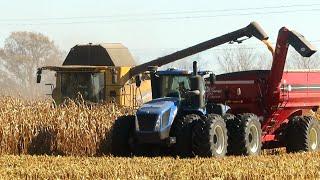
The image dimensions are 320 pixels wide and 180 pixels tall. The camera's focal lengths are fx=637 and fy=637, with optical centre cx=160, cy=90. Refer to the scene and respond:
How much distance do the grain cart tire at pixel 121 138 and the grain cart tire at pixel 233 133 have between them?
6.03 feet

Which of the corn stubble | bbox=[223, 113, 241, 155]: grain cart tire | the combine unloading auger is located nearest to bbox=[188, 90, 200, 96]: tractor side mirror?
bbox=[223, 113, 241, 155]: grain cart tire

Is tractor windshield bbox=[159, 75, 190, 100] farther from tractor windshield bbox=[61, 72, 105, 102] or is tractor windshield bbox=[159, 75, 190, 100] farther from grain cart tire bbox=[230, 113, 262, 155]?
tractor windshield bbox=[61, 72, 105, 102]

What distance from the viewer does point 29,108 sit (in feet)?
46.0

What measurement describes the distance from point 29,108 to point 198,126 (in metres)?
4.60

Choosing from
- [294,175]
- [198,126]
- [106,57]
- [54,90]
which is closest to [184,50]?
[106,57]

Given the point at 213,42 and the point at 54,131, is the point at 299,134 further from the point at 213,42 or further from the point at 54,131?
the point at 213,42

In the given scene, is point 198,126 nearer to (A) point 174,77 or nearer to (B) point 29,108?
(A) point 174,77

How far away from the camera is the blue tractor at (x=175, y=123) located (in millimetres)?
11148

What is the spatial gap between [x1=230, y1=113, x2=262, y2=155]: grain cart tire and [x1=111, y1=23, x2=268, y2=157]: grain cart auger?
0.37 metres

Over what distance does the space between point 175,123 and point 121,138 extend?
1.08 m

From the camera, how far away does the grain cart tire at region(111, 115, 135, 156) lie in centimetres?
1191

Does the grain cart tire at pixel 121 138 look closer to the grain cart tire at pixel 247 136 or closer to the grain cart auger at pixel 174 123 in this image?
the grain cart auger at pixel 174 123

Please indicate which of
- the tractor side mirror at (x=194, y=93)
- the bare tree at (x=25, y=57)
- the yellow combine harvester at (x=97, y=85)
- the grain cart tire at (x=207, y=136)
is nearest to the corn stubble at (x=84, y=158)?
the grain cart tire at (x=207, y=136)

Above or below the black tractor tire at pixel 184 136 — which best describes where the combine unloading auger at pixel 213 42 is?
above
